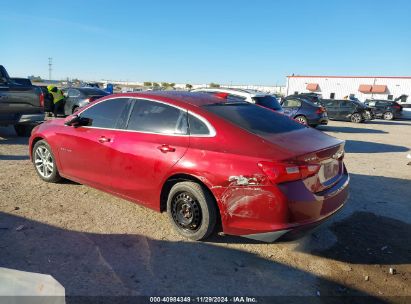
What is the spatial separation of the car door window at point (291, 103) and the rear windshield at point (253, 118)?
11.8 m

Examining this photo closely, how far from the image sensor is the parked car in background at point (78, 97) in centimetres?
1494

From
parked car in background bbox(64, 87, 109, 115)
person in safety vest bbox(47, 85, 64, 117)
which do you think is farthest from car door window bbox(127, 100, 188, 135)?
person in safety vest bbox(47, 85, 64, 117)

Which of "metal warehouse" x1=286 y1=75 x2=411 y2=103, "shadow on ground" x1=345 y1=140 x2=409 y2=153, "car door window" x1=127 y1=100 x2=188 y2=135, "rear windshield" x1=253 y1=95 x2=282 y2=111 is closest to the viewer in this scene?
"car door window" x1=127 y1=100 x2=188 y2=135

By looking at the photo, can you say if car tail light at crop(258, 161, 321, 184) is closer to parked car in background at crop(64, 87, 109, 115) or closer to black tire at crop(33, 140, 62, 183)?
black tire at crop(33, 140, 62, 183)

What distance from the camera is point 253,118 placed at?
4.16m

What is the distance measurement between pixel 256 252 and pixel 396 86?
159 feet

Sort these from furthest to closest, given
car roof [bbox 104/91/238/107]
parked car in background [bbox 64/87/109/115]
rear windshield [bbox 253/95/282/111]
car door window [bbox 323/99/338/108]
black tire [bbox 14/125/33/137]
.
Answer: car door window [bbox 323/99/338/108] → parked car in background [bbox 64/87/109/115] → black tire [bbox 14/125/33/137] → rear windshield [bbox 253/95/282/111] → car roof [bbox 104/91/238/107]

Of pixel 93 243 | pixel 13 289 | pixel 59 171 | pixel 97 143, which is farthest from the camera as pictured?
pixel 59 171

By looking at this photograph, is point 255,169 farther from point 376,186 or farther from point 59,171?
point 376,186

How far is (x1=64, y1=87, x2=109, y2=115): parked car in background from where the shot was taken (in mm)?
14938

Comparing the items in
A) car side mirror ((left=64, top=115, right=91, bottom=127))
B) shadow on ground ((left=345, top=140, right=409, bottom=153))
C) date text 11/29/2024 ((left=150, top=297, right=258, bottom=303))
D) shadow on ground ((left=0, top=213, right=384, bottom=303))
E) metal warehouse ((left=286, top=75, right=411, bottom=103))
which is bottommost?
date text 11/29/2024 ((left=150, top=297, right=258, bottom=303))

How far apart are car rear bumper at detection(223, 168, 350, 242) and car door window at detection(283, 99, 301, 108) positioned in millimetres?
12890

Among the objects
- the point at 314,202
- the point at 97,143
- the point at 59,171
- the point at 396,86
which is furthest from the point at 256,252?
the point at 396,86

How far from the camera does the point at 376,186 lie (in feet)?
21.3
